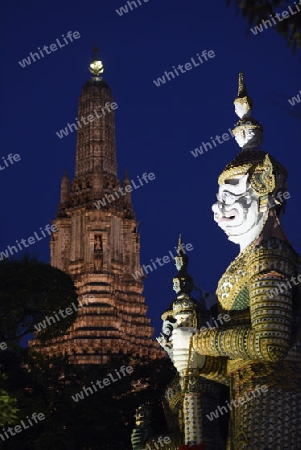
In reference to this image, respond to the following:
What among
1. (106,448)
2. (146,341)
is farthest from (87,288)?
(106,448)

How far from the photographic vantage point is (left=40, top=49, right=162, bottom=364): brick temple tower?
119 feet

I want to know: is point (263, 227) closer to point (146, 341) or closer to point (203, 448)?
point (203, 448)

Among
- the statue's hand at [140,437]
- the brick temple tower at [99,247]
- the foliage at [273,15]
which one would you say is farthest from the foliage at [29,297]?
the brick temple tower at [99,247]

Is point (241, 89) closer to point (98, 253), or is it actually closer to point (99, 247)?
point (98, 253)

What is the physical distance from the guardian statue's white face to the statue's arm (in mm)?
800

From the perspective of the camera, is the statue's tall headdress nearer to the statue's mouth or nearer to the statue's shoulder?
the statue's mouth

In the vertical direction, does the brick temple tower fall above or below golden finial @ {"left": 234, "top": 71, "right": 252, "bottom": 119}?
above

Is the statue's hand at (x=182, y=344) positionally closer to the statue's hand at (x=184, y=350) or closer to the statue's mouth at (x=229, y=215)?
the statue's hand at (x=184, y=350)

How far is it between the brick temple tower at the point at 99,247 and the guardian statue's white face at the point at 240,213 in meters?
25.9

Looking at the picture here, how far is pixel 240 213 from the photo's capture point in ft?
30.8

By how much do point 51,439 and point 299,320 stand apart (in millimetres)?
8253

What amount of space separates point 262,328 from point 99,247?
32072mm

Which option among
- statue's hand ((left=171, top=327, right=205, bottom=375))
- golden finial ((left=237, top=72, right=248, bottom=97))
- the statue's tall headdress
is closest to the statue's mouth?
the statue's tall headdress

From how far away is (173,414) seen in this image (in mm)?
9680
